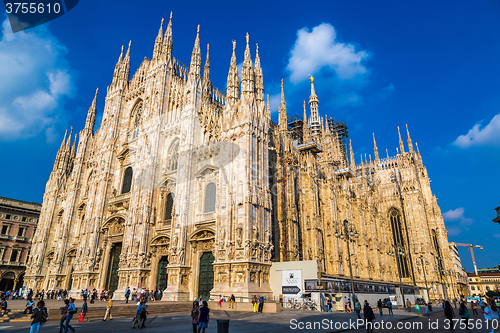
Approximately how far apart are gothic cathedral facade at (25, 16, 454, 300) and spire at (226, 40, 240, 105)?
0.11 meters

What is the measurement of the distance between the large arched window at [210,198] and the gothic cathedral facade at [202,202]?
0.44 feet

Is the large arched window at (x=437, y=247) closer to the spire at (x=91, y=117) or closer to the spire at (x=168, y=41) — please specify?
the spire at (x=168, y=41)

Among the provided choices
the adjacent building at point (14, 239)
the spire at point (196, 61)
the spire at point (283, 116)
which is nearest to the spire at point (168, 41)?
the spire at point (196, 61)

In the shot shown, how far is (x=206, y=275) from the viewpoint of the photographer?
26.2 meters

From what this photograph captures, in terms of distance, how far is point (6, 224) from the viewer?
50906 mm

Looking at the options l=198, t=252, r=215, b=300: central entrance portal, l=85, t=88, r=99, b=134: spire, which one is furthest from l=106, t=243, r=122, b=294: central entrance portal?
l=85, t=88, r=99, b=134: spire

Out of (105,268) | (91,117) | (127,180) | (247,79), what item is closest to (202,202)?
(247,79)

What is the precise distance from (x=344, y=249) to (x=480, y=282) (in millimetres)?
99314

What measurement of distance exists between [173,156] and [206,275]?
43.7 ft

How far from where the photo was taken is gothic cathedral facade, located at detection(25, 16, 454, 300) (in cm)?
2519

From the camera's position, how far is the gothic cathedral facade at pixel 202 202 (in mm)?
25188

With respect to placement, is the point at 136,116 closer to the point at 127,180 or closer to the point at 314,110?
the point at 127,180

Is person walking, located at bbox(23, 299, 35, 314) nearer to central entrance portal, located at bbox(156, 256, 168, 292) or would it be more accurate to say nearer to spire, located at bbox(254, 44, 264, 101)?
central entrance portal, located at bbox(156, 256, 168, 292)

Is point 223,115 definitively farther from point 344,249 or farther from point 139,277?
point 344,249
